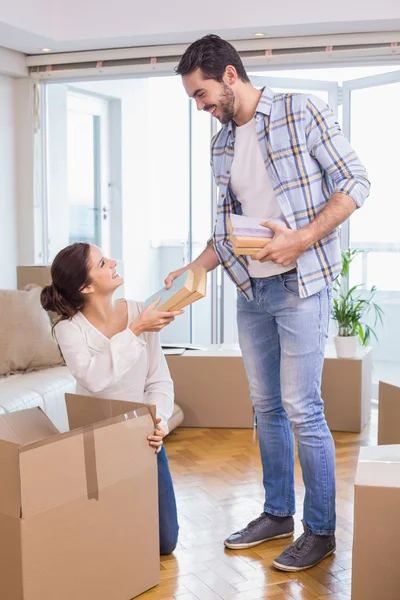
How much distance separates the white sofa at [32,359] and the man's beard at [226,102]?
4.83 ft

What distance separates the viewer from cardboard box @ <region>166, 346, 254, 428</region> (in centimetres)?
381

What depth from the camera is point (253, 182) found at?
2.20 m

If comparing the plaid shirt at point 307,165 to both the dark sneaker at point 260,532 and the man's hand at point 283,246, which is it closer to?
the man's hand at point 283,246

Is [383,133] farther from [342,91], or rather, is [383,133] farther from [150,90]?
[150,90]

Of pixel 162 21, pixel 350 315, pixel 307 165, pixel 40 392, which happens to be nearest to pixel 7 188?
pixel 162 21

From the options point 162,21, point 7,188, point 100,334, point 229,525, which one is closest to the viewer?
point 100,334

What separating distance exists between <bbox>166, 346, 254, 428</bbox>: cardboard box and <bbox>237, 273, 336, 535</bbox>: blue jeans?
143 cm

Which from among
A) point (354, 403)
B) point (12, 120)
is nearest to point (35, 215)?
point (12, 120)

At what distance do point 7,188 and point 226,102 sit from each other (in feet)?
9.65

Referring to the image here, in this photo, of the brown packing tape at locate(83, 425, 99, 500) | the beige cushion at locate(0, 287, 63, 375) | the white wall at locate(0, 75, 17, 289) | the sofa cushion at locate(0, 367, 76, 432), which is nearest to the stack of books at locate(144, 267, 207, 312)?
the brown packing tape at locate(83, 425, 99, 500)

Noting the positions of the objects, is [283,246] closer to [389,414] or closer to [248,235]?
[248,235]

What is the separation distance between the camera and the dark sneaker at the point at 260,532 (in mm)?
2365

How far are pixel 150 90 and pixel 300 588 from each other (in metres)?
3.42

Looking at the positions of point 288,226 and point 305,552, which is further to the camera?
point 305,552
